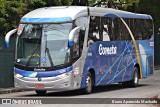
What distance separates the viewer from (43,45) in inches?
674

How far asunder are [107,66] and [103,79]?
0.67m

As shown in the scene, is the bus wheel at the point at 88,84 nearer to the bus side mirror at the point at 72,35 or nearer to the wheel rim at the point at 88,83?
the wheel rim at the point at 88,83

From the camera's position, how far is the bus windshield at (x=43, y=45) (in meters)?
17.0

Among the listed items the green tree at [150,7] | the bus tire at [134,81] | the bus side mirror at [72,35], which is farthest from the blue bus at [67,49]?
the green tree at [150,7]

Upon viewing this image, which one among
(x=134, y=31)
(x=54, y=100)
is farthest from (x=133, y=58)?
(x=54, y=100)

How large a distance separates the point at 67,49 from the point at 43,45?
925mm

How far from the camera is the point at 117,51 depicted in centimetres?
2095

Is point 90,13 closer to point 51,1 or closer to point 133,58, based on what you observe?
point 133,58

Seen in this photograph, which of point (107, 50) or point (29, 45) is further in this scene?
point (107, 50)

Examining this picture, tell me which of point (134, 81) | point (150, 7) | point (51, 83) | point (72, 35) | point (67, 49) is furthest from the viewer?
point (150, 7)

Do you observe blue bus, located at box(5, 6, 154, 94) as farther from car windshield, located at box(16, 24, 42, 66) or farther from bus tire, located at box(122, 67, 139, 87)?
bus tire, located at box(122, 67, 139, 87)

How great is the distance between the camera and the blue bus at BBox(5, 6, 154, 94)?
16938mm

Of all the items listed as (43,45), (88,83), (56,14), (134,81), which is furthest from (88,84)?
(134,81)

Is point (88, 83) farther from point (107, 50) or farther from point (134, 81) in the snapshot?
point (134, 81)
